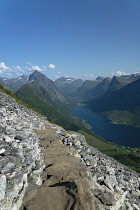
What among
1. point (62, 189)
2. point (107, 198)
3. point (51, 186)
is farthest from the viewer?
point (51, 186)

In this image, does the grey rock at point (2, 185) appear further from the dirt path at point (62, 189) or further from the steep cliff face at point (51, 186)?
the dirt path at point (62, 189)

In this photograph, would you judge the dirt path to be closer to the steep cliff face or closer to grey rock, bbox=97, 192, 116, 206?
the steep cliff face

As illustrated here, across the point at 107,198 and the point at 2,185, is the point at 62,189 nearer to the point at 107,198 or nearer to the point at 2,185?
the point at 107,198

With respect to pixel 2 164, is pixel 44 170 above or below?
below

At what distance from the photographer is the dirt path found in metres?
9.67

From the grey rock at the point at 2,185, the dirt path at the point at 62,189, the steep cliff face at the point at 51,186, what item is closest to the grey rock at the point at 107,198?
the steep cliff face at the point at 51,186

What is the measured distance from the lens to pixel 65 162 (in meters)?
15.2


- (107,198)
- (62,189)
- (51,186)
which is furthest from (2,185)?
(107,198)

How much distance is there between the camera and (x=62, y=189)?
10945 millimetres

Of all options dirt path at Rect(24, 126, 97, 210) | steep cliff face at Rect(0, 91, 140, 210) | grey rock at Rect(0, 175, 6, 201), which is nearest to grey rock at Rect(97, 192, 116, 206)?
steep cliff face at Rect(0, 91, 140, 210)

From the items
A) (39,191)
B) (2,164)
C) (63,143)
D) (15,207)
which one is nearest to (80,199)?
(39,191)

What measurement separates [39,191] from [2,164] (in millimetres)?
3085

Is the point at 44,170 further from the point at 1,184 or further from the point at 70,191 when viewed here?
the point at 1,184

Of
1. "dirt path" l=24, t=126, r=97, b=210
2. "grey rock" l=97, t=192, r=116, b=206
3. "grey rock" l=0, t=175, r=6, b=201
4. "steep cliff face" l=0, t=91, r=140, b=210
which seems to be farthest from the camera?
"grey rock" l=97, t=192, r=116, b=206
